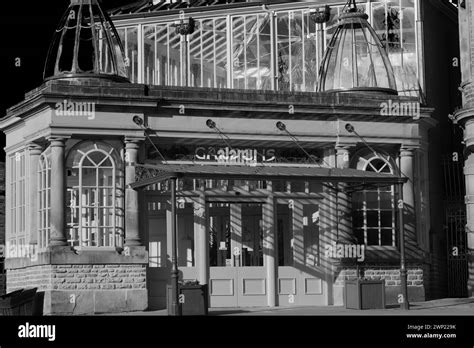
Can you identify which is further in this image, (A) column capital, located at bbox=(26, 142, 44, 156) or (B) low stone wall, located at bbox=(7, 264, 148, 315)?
(A) column capital, located at bbox=(26, 142, 44, 156)

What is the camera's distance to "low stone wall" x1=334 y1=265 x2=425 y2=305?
36250 millimetres

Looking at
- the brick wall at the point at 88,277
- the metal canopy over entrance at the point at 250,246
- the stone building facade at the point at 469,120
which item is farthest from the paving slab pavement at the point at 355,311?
the stone building facade at the point at 469,120

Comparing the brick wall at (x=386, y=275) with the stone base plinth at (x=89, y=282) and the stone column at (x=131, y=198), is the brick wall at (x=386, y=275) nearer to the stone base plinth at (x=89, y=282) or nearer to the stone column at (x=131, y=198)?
the stone base plinth at (x=89, y=282)

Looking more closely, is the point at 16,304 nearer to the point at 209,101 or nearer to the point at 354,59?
the point at 209,101

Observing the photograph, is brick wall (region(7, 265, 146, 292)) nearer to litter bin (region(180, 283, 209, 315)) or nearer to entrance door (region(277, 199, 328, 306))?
litter bin (region(180, 283, 209, 315))

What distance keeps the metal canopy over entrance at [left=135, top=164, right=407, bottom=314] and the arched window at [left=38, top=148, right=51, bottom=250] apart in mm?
2331

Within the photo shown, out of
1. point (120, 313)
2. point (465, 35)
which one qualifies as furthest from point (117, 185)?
point (465, 35)

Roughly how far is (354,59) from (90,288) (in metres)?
10.5

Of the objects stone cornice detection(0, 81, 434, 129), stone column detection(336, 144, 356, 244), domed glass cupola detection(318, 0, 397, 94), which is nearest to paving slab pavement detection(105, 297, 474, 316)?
stone column detection(336, 144, 356, 244)

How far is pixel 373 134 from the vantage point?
3691cm

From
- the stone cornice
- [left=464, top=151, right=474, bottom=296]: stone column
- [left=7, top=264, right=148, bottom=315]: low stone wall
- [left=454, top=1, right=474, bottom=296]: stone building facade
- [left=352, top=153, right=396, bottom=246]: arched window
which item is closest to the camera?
[left=7, top=264, right=148, bottom=315]: low stone wall

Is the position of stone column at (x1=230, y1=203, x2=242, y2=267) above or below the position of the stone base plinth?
above

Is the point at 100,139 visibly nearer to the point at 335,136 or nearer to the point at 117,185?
the point at 117,185

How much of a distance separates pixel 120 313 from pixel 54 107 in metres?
5.75
